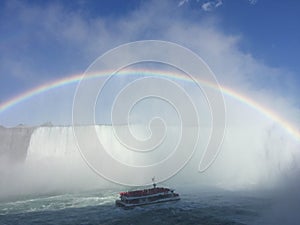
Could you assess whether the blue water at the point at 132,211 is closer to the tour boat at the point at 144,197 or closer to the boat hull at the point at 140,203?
the boat hull at the point at 140,203

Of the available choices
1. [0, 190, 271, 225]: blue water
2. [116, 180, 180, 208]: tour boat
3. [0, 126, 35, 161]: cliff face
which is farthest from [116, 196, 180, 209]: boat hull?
[0, 126, 35, 161]: cliff face

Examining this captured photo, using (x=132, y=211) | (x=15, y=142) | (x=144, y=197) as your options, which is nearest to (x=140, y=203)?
(x=144, y=197)

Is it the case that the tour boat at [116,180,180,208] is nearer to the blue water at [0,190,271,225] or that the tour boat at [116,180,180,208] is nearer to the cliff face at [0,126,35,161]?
the blue water at [0,190,271,225]

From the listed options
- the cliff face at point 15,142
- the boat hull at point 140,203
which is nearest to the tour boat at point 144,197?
the boat hull at point 140,203

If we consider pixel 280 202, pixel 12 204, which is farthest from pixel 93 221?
pixel 280 202

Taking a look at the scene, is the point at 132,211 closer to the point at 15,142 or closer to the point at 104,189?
the point at 104,189
